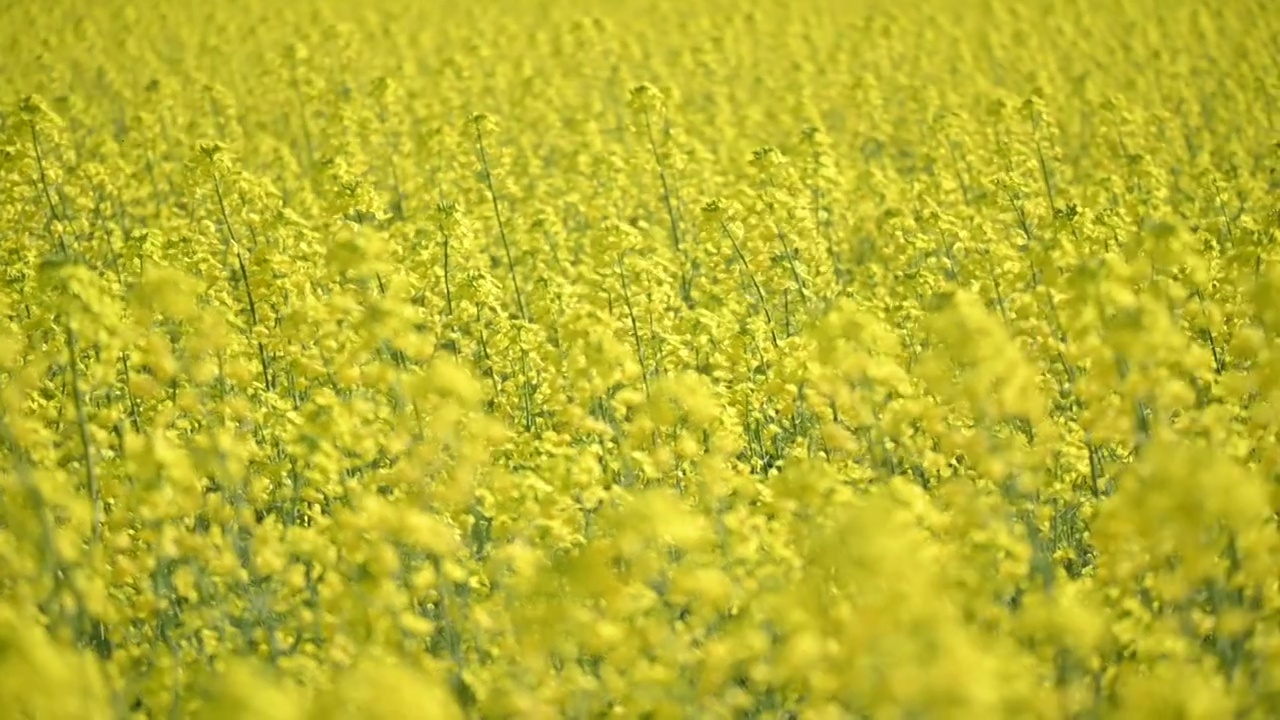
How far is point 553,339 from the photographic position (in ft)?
30.3

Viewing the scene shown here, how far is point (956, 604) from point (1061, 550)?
6.08 feet

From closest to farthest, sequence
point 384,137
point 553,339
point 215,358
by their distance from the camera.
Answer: point 215,358
point 553,339
point 384,137

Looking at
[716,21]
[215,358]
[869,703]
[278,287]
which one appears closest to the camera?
[869,703]

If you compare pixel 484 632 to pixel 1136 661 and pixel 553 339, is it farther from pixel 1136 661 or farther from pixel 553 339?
pixel 553 339

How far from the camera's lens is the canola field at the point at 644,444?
420 cm

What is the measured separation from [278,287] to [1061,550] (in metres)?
4.86

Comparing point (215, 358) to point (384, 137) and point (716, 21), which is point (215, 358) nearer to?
point (384, 137)

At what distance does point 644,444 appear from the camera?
672 centimetres

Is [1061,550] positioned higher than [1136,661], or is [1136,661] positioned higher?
[1061,550]

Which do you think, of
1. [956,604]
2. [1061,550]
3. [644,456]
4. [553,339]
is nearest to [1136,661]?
[956,604]

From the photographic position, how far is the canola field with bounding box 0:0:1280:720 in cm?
420

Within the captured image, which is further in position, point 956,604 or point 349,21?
point 349,21

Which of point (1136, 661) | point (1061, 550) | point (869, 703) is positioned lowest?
point (869, 703)

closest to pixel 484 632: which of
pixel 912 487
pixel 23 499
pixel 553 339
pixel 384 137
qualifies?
pixel 912 487
